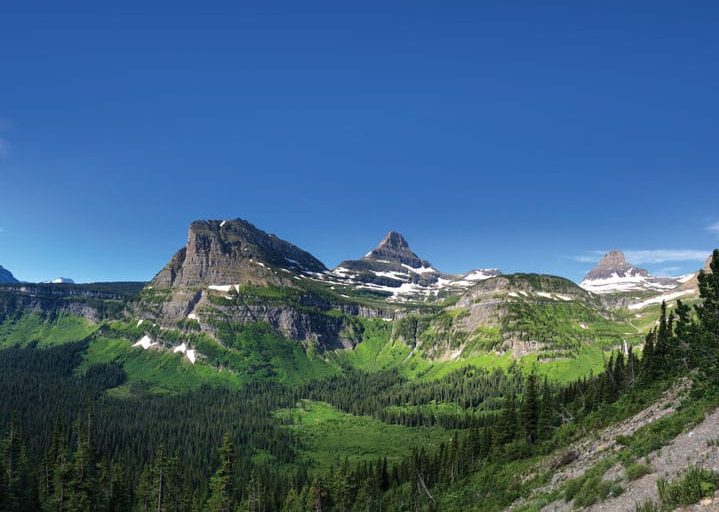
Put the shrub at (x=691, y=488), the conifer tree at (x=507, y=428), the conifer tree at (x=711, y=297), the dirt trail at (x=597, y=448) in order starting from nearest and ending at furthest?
the shrub at (x=691, y=488)
the dirt trail at (x=597, y=448)
the conifer tree at (x=711, y=297)
the conifer tree at (x=507, y=428)

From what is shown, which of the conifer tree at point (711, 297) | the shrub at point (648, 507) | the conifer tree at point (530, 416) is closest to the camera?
the shrub at point (648, 507)

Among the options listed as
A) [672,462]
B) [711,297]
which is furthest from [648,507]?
[711,297]

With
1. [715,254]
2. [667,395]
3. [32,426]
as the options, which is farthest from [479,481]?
[32,426]

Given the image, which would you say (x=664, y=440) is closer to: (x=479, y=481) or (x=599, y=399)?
(x=479, y=481)

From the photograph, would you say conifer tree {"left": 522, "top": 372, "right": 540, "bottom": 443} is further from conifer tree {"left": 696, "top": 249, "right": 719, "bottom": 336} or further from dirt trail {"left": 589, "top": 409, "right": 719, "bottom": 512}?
dirt trail {"left": 589, "top": 409, "right": 719, "bottom": 512}

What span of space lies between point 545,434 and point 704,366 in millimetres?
52220

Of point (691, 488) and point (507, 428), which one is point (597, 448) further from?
point (507, 428)

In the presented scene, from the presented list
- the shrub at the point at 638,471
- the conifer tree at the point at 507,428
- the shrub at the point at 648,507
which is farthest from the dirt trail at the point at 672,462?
the conifer tree at the point at 507,428

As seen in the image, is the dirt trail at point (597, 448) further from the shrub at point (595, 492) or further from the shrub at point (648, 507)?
the shrub at point (648, 507)

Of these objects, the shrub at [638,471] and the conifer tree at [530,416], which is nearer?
the shrub at [638,471]

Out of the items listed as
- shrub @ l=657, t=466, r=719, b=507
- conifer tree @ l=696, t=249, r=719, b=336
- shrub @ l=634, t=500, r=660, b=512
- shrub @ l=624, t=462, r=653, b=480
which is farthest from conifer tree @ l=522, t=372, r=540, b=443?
shrub @ l=657, t=466, r=719, b=507

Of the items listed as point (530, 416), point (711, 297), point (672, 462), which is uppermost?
point (711, 297)

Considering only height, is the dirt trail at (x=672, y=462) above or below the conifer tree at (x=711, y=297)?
below

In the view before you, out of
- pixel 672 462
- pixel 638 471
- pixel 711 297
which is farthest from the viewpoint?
pixel 711 297
